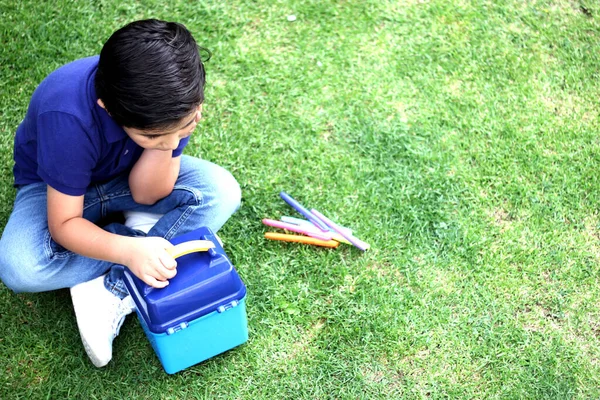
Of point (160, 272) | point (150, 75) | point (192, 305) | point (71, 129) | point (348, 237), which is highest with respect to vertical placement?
point (150, 75)

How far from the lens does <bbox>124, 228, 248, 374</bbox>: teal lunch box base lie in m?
1.68

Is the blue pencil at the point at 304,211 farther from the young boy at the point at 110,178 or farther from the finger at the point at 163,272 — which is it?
the finger at the point at 163,272

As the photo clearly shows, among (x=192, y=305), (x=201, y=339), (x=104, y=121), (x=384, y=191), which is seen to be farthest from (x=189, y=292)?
(x=384, y=191)

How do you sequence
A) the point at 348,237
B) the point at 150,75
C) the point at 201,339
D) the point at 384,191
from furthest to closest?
the point at 384,191, the point at 348,237, the point at 201,339, the point at 150,75

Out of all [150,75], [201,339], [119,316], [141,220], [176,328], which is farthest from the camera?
[141,220]

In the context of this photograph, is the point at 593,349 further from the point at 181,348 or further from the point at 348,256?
the point at 181,348

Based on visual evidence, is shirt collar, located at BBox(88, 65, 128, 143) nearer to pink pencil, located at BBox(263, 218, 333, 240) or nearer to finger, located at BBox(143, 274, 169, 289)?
finger, located at BBox(143, 274, 169, 289)

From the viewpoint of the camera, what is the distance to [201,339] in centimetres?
184

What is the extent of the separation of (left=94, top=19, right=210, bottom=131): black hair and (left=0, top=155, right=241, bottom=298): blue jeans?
0.48 metres

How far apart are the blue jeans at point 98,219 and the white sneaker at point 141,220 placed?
3cm

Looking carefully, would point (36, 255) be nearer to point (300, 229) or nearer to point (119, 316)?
point (119, 316)

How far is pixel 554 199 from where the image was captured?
2434 mm

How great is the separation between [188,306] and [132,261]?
0.63ft

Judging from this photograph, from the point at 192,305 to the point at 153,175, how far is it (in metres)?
0.44
